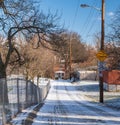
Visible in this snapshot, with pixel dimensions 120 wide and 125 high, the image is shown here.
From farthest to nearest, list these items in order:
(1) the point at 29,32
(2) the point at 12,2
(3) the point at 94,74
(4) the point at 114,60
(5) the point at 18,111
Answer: (3) the point at 94,74 < (4) the point at 114,60 < (1) the point at 29,32 < (2) the point at 12,2 < (5) the point at 18,111

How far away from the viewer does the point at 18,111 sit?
1850 cm

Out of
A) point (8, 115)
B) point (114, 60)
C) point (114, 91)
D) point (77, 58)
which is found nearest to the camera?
point (8, 115)

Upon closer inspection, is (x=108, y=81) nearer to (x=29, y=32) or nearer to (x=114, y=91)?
(x=114, y=91)

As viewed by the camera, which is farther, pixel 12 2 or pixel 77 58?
pixel 77 58

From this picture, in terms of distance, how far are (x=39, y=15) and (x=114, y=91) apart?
29253 mm

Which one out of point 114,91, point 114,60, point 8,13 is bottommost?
point 114,91

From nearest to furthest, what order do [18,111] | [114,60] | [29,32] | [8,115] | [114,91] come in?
[8,115], [18,111], [29,32], [114,60], [114,91]

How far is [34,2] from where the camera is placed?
26.5m

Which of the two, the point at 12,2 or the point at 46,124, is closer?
the point at 46,124

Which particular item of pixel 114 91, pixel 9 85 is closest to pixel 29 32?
pixel 9 85

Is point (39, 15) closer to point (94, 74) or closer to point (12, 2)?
point (12, 2)

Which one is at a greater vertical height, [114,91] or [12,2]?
[12,2]

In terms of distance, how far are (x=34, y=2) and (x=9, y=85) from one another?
38.4 ft

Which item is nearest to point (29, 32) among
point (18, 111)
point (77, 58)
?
point (18, 111)
